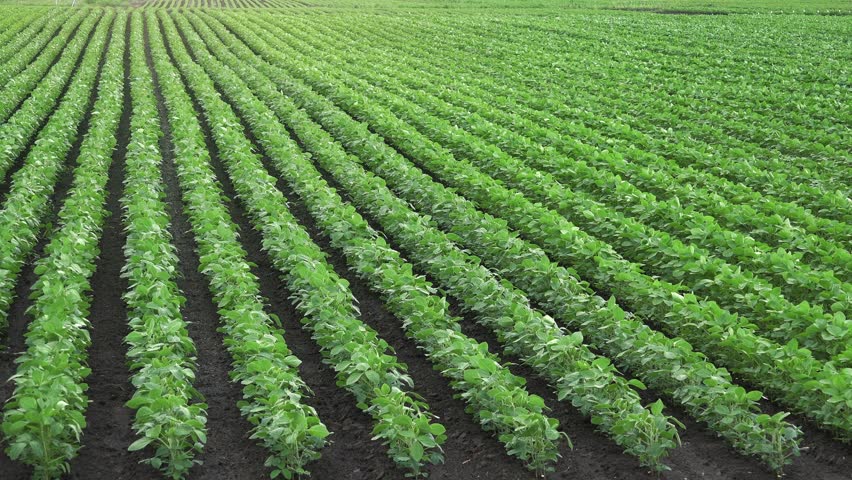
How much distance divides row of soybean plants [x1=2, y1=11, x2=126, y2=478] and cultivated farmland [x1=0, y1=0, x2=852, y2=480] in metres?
0.04

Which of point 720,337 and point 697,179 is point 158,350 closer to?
point 720,337

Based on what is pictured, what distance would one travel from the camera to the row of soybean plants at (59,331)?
4.79 meters

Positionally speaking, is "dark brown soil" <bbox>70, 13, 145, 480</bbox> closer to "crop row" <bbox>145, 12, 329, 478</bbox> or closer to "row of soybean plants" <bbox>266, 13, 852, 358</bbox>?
"crop row" <bbox>145, 12, 329, 478</bbox>

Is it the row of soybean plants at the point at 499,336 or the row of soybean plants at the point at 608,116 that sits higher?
the row of soybean plants at the point at 499,336


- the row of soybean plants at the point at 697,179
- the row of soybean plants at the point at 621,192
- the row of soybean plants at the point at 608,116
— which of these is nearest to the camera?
the row of soybean plants at the point at 621,192

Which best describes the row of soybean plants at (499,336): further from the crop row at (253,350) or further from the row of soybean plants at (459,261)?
the crop row at (253,350)

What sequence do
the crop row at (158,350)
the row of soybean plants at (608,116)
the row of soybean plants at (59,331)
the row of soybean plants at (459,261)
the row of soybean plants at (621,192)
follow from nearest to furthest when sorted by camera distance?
the row of soybean plants at (59,331), the crop row at (158,350), the row of soybean plants at (459,261), the row of soybean plants at (621,192), the row of soybean plants at (608,116)

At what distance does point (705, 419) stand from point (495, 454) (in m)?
1.76

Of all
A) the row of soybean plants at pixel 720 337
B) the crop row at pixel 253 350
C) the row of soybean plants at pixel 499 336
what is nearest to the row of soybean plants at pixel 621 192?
the row of soybean plants at pixel 720 337

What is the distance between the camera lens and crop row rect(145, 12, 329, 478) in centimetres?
511

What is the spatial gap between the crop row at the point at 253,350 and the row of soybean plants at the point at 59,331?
48.5 inches

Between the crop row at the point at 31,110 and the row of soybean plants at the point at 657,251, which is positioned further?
the crop row at the point at 31,110

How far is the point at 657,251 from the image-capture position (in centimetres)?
834

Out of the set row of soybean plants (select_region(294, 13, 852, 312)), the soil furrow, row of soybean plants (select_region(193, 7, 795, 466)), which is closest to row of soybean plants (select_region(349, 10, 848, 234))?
row of soybean plants (select_region(294, 13, 852, 312))
